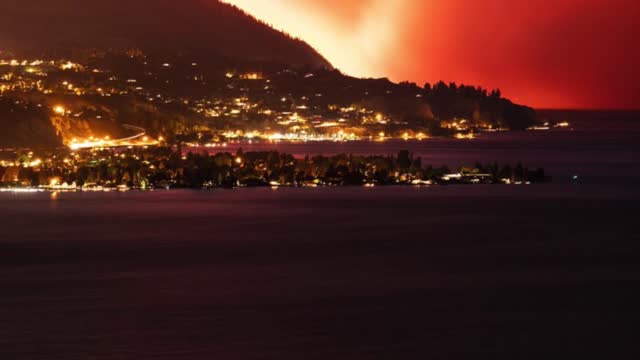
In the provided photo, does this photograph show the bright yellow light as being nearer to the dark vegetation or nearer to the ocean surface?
the dark vegetation

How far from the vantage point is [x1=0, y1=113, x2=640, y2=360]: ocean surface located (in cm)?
2958

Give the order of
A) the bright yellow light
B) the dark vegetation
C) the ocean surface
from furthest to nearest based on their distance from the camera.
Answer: the bright yellow light → the dark vegetation → the ocean surface

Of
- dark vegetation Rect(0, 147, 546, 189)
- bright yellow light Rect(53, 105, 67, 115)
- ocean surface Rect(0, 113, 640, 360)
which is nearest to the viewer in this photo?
ocean surface Rect(0, 113, 640, 360)

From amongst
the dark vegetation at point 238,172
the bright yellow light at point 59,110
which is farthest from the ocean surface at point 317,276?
the bright yellow light at point 59,110

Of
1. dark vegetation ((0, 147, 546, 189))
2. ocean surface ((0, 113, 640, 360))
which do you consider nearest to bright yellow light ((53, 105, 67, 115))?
dark vegetation ((0, 147, 546, 189))

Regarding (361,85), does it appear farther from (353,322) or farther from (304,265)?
(353,322)

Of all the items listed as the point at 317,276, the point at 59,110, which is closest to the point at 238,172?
the point at 59,110

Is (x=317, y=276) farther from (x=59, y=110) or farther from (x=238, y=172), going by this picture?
(x=59, y=110)

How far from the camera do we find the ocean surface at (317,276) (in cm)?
2958

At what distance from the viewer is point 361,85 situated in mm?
199375

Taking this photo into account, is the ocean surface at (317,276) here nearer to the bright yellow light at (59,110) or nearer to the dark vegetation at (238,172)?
the dark vegetation at (238,172)

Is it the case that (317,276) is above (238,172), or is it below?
below

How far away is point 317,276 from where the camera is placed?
41594 millimetres

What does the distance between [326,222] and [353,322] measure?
29.4m
